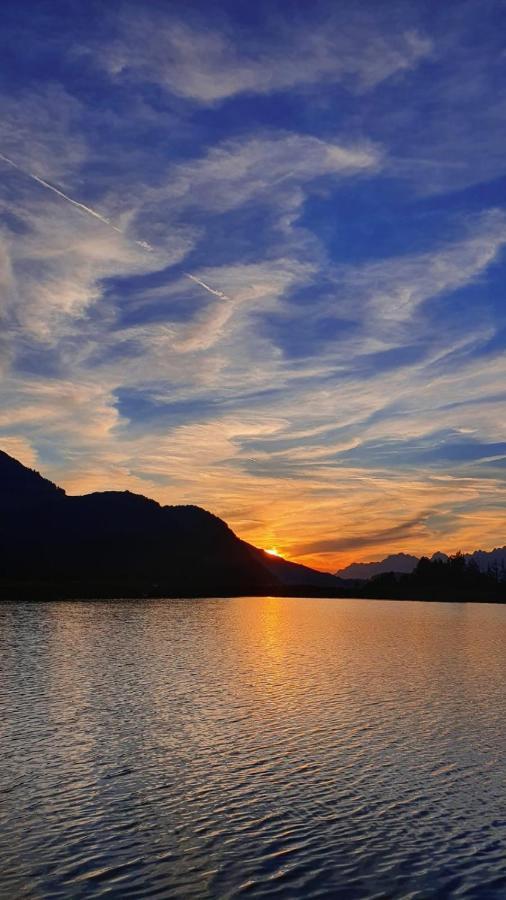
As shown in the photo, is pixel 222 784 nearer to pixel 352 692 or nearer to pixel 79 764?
pixel 79 764

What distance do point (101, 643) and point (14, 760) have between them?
72.0 meters

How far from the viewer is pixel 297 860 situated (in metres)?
24.3

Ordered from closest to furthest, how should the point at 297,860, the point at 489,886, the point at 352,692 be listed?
1. the point at 489,886
2. the point at 297,860
3. the point at 352,692

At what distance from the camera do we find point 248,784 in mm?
33750

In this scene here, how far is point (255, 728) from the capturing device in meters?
46.8

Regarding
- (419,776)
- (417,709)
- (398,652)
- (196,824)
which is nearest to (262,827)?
(196,824)

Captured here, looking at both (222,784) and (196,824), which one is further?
(222,784)

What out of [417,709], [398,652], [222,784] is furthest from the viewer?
[398,652]

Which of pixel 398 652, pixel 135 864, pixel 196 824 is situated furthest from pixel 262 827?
pixel 398 652

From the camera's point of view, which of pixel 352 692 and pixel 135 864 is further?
pixel 352 692

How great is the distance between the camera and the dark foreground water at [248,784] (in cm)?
2294

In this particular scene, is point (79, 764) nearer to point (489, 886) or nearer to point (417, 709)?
point (489, 886)

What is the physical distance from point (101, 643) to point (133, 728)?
63825 millimetres

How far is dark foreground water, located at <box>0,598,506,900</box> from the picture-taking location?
22938 millimetres
